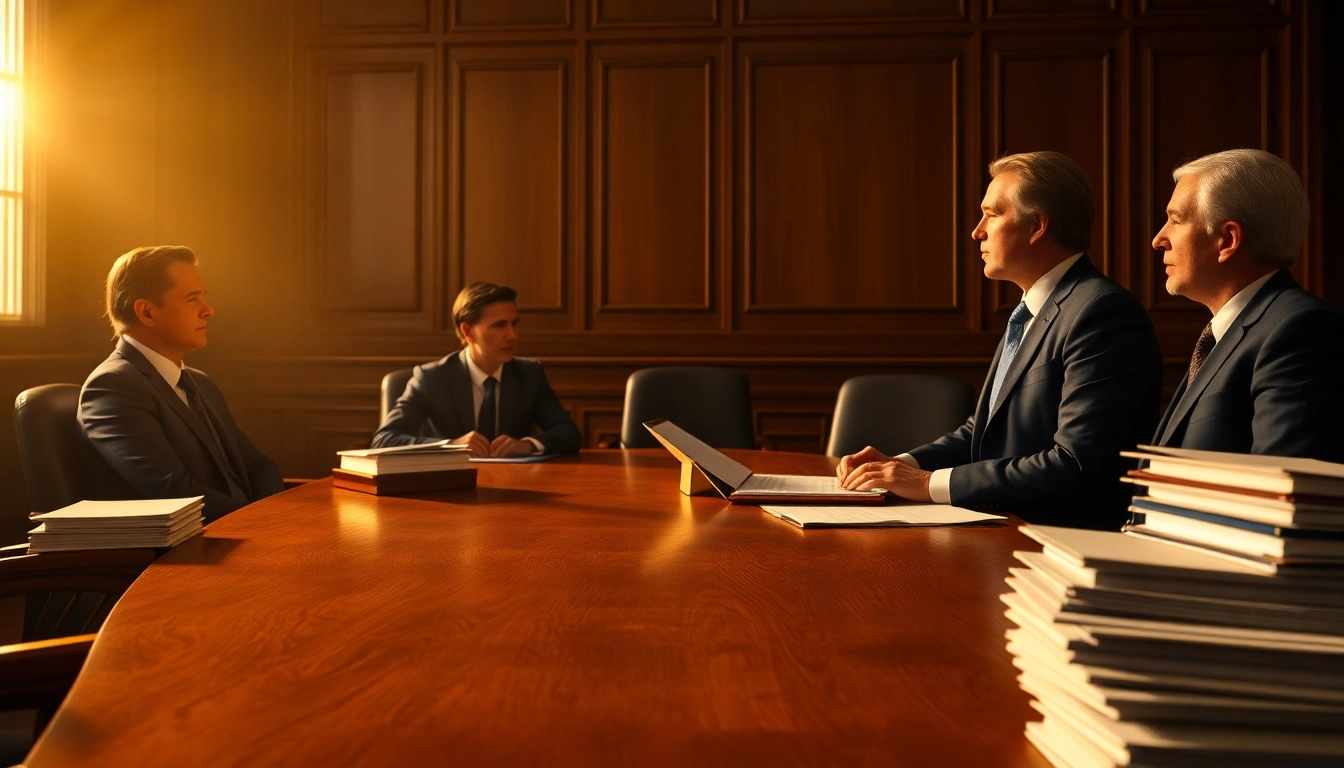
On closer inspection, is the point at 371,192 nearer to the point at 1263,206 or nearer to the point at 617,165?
the point at 617,165

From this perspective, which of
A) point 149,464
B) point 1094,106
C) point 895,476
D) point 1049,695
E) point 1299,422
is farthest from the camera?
point 1094,106

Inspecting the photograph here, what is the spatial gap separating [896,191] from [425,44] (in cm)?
269

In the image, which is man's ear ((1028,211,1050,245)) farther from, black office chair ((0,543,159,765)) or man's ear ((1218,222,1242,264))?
black office chair ((0,543,159,765))

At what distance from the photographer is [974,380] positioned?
5.46m

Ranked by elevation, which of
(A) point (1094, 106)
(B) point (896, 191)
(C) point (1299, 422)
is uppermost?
(A) point (1094, 106)

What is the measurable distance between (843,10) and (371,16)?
8.45 feet

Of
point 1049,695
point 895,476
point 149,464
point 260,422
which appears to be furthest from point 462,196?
point 1049,695

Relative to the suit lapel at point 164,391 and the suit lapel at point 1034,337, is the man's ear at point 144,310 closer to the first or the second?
the suit lapel at point 164,391

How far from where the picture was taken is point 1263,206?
2111 mm

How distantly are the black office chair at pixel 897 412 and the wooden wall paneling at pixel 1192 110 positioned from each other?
2046mm

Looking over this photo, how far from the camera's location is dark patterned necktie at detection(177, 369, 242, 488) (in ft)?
9.68

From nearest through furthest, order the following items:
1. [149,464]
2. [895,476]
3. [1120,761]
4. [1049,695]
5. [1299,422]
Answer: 1. [1120,761]
2. [1049,695]
3. [1299,422]
4. [895,476]
5. [149,464]

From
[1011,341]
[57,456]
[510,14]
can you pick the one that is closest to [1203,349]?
[1011,341]

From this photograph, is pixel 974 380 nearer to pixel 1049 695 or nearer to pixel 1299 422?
pixel 1299 422
